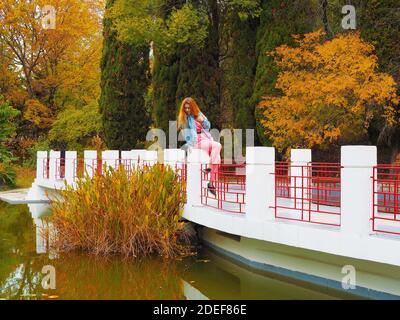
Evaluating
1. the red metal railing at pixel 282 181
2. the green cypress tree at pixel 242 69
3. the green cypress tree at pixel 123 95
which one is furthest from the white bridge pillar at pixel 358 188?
the green cypress tree at pixel 123 95

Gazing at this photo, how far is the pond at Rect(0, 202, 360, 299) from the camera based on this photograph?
7613 mm

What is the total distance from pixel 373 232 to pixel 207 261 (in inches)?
142

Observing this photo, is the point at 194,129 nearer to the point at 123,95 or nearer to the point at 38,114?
the point at 123,95

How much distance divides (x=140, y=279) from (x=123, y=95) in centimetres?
1609

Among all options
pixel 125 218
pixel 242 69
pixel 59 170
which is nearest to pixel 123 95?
pixel 59 170

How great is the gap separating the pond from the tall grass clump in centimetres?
26

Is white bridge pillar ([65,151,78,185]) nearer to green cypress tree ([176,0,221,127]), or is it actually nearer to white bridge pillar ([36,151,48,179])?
white bridge pillar ([36,151,48,179])

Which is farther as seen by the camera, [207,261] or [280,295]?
[207,261]

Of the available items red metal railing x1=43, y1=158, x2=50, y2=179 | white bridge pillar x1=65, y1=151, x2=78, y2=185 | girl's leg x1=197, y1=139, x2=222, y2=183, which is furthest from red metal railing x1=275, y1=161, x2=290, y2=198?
red metal railing x1=43, y1=158, x2=50, y2=179

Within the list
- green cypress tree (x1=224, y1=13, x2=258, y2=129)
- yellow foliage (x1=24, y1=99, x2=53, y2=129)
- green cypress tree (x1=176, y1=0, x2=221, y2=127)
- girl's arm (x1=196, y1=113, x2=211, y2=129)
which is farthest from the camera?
yellow foliage (x1=24, y1=99, x2=53, y2=129)

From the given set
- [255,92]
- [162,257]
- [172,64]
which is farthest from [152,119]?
[162,257]

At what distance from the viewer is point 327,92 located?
14.5 m

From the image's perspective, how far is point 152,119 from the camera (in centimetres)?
2566
